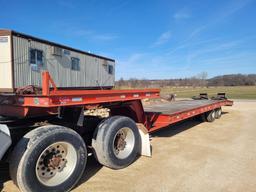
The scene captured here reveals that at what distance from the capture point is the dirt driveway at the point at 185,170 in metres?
3.27

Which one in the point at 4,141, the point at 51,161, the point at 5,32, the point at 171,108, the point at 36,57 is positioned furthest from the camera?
the point at 36,57

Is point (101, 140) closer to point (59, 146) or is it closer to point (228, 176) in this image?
point (59, 146)

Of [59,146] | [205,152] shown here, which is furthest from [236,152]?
[59,146]

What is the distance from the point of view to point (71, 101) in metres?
3.06

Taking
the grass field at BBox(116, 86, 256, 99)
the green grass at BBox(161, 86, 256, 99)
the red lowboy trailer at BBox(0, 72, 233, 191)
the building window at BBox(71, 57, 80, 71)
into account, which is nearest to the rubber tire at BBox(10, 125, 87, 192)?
the red lowboy trailer at BBox(0, 72, 233, 191)

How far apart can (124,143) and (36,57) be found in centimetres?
1063

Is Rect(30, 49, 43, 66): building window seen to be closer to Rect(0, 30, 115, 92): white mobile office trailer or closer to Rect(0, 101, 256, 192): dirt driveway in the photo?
Rect(0, 30, 115, 92): white mobile office trailer

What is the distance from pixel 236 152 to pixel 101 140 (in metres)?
3.21

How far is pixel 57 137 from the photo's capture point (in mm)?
2902

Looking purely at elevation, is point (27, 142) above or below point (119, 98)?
below

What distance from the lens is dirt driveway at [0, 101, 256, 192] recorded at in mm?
3268

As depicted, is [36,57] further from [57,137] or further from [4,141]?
[4,141]

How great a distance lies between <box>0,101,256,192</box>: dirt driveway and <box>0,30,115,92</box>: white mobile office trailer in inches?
352

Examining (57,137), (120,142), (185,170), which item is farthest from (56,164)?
(185,170)
